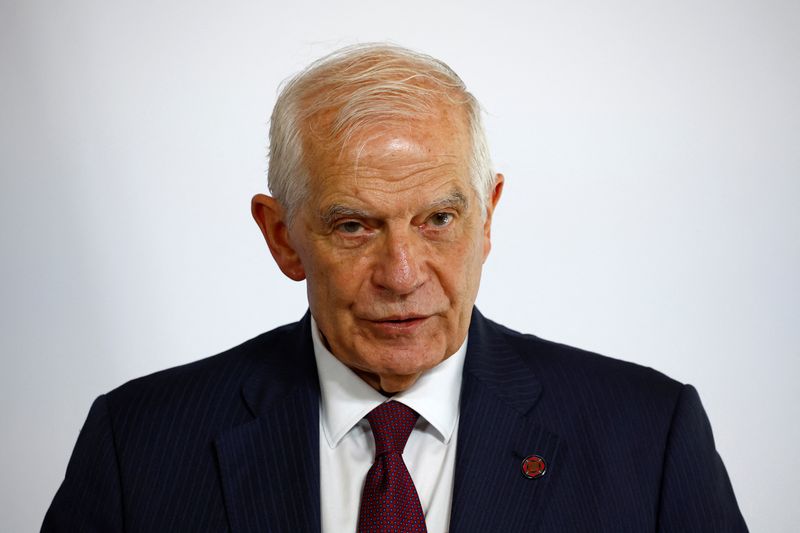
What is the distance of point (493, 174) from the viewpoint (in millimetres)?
3096

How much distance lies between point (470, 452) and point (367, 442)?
261mm

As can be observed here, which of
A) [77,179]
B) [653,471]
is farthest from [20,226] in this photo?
[653,471]

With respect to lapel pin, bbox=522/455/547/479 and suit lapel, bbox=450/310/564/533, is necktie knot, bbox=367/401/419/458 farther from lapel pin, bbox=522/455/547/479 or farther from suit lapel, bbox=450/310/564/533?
lapel pin, bbox=522/455/547/479

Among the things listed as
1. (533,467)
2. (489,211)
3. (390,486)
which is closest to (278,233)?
(489,211)

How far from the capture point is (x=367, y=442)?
10.1 feet

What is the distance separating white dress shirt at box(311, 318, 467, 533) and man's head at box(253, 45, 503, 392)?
0.24ft

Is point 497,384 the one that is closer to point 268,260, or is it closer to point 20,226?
point 268,260

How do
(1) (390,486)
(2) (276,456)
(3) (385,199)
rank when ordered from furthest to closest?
(2) (276,456)
(1) (390,486)
(3) (385,199)

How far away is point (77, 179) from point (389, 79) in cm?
178

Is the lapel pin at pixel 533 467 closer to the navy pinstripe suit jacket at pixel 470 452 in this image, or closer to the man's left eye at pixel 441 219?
the navy pinstripe suit jacket at pixel 470 452

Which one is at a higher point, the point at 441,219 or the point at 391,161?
the point at 391,161

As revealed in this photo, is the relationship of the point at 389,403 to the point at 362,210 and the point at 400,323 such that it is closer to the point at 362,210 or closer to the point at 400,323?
the point at 400,323

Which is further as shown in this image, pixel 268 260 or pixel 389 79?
pixel 268 260

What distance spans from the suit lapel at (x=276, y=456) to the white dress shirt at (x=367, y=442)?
0.17 ft
